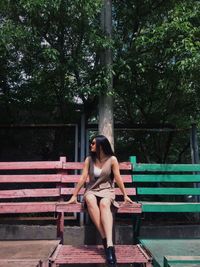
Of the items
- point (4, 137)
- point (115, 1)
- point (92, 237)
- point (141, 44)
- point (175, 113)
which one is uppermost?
point (115, 1)

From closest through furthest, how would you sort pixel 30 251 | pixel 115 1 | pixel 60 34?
pixel 30 251
pixel 60 34
pixel 115 1

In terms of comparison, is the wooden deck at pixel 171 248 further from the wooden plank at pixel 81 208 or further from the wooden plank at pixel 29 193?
the wooden plank at pixel 29 193

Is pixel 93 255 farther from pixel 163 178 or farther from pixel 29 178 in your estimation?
pixel 163 178

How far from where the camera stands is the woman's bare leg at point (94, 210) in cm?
497

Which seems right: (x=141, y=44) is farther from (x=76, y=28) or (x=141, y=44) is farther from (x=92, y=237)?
(x=92, y=237)

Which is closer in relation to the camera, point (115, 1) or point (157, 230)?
point (157, 230)

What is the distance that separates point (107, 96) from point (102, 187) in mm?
2480

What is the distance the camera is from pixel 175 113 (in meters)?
9.49

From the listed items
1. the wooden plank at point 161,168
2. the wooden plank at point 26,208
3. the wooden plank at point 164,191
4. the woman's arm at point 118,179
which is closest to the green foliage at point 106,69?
the wooden plank at point 161,168

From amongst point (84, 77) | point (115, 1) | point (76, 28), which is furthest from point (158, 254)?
point (115, 1)

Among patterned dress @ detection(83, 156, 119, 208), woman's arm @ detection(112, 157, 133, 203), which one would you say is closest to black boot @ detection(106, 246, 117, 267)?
patterned dress @ detection(83, 156, 119, 208)

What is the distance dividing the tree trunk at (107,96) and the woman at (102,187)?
66.6 inches

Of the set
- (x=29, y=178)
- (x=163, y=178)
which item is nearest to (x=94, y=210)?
(x=29, y=178)

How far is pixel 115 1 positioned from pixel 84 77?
6.64 ft
